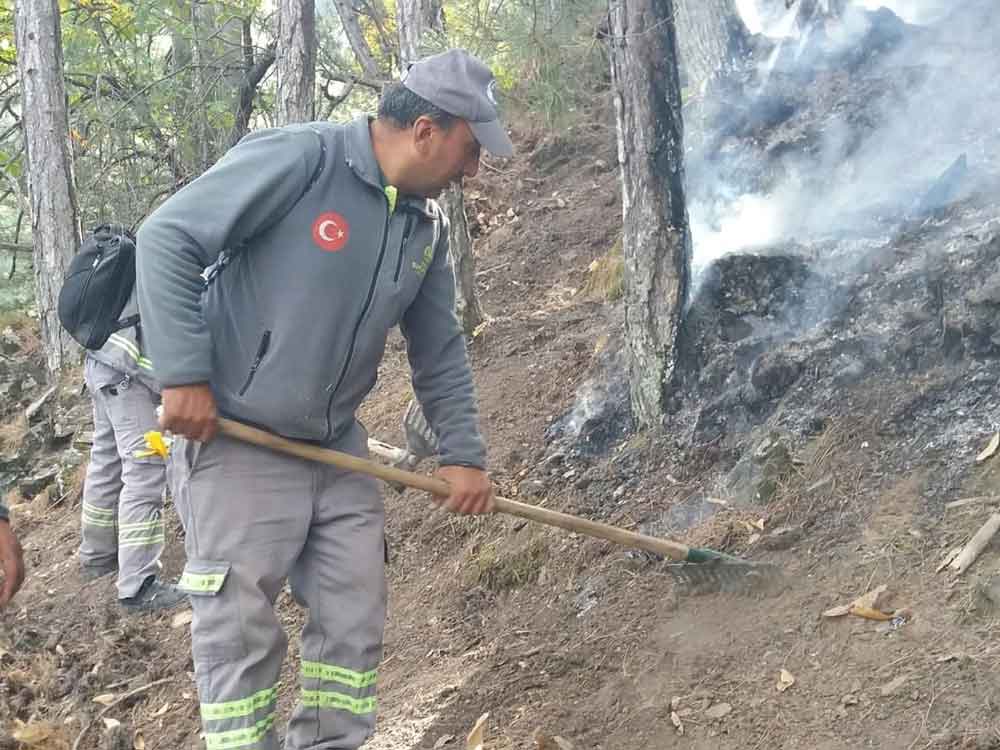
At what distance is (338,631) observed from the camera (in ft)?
10.3

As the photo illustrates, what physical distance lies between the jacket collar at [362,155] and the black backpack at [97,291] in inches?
102

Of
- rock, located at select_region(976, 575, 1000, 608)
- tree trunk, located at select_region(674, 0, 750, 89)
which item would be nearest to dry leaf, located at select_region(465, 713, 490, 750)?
rock, located at select_region(976, 575, 1000, 608)

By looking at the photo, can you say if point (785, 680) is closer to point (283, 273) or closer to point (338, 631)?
point (338, 631)

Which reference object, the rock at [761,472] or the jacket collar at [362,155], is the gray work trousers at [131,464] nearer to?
the jacket collar at [362,155]

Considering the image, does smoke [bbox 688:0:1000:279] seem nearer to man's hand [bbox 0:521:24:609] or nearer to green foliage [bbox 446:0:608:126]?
green foliage [bbox 446:0:608:126]

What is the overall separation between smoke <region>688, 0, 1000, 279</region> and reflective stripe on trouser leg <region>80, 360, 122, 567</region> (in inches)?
137

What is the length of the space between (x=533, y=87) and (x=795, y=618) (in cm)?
418

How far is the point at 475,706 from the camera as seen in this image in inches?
156

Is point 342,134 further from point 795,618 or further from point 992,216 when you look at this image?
point 992,216

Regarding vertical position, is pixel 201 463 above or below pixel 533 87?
below

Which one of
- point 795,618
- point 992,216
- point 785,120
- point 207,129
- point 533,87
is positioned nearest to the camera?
point 795,618

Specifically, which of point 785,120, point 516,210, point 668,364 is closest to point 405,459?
point 668,364

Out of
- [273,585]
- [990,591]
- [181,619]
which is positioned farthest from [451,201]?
[990,591]

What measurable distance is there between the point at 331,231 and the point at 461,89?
57cm
